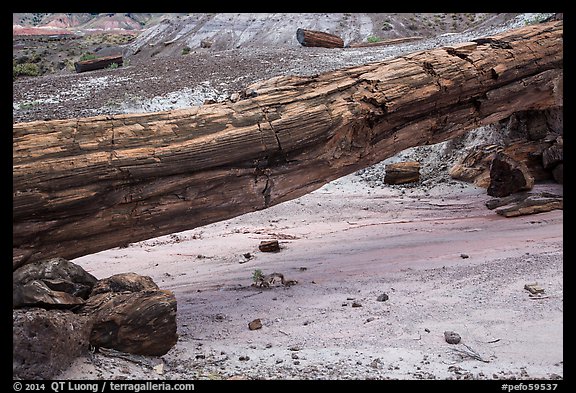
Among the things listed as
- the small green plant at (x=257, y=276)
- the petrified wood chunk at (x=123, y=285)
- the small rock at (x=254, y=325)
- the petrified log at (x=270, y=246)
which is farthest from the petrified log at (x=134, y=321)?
the petrified log at (x=270, y=246)

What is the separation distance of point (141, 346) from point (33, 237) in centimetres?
114

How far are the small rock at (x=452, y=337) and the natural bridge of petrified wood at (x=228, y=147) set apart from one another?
195cm

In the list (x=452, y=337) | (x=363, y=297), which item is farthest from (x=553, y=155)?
(x=452, y=337)

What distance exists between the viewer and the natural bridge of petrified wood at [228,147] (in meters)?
3.83

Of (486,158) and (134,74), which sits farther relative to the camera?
(134,74)

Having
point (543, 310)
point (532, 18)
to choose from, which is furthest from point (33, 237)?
point (532, 18)

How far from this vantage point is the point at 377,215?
7820 mm

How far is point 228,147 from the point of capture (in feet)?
14.6

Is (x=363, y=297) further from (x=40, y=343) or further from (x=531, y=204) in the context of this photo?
(x=531, y=204)

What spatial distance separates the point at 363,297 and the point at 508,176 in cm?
391

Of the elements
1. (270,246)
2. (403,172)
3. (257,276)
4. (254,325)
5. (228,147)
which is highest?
(228,147)

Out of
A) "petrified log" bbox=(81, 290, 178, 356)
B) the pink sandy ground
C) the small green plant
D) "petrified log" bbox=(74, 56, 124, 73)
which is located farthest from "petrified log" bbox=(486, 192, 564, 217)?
"petrified log" bbox=(74, 56, 124, 73)

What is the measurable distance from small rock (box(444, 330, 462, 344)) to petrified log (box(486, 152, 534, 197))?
14.1 ft
